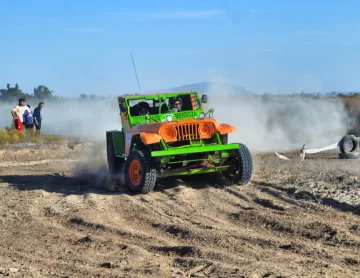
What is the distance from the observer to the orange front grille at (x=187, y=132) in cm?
1190

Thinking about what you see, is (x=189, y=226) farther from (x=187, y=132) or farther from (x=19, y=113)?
(x=19, y=113)

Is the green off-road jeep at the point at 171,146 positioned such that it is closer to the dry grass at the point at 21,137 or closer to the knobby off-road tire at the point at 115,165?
the knobby off-road tire at the point at 115,165

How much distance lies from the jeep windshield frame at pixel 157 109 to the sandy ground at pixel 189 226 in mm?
1277

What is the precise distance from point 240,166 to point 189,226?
333 centimetres

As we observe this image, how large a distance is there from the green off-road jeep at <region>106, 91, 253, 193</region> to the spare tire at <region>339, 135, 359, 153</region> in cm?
521

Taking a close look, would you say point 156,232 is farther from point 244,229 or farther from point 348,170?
point 348,170

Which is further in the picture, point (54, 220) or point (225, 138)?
point (225, 138)

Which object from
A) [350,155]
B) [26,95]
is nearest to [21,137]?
[350,155]

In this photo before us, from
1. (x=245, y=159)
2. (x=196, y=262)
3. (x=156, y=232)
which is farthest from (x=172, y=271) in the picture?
(x=245, y=159)

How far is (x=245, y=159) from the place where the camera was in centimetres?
1205

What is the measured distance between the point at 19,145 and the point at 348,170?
12.5 meters

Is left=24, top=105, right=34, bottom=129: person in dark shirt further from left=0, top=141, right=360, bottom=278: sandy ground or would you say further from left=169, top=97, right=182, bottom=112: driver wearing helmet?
left=169, top=97, right=182, bottom=112: driver wearing helmet

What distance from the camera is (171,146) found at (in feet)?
39.4

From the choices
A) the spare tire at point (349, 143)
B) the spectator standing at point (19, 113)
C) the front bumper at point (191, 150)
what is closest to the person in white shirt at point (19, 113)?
the spectator standing at point (19, 113)
